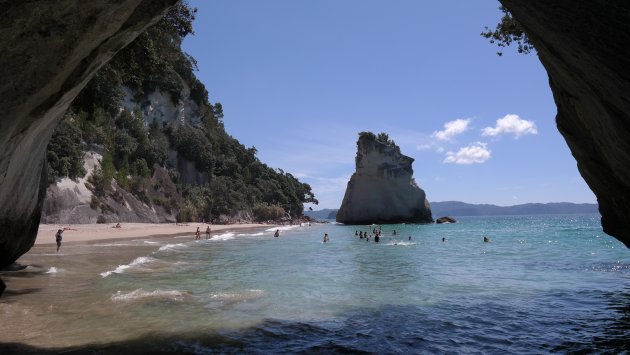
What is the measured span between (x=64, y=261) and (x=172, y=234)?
24.9m

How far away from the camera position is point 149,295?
12438 millimetres

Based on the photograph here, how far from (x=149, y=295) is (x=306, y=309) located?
469cm

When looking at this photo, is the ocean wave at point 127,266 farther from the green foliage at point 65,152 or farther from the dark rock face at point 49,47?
the green foliage at point 65,152

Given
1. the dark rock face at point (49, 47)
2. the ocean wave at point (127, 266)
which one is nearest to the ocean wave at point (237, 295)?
the ocean wave at point (127, 266)

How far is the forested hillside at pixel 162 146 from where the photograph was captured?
17219 mm

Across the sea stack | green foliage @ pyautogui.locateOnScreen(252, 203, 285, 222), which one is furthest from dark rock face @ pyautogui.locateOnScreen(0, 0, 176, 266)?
green foliage @ pyautogui.locateOnScreen(252, 203, 285, 222)

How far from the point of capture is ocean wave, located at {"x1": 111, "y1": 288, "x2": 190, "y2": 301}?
39.1ft

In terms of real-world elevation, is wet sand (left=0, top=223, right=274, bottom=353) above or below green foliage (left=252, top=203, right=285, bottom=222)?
below

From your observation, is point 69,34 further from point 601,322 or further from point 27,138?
point 601,322

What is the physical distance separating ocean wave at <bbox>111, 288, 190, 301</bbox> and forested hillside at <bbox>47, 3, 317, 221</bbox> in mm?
7745

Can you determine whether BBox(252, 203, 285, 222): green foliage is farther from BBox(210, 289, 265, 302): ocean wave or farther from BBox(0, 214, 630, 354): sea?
BBox(210, 289, 265, 302): ocean wave

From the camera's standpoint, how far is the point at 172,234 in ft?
145

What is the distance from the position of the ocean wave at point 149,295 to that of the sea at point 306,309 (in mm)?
29

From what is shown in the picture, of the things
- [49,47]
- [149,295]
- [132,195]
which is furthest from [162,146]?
[49,47]
